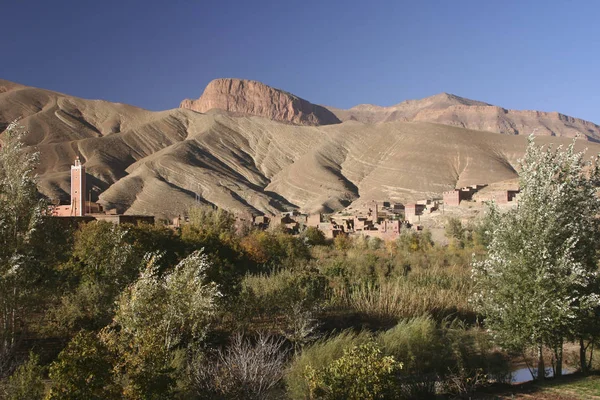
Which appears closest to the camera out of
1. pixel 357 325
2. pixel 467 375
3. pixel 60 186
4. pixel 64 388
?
pixel 64 388

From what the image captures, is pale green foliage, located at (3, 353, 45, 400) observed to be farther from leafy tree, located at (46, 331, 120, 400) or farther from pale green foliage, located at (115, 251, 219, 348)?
pale green foliage, located at (115, 251, 219, 348)

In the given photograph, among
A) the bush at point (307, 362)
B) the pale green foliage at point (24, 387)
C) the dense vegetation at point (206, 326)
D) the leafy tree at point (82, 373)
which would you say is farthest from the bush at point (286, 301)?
the leafy tree at point (82, 373)

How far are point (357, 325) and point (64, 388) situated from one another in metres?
11.8

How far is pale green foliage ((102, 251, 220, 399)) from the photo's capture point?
718 cm

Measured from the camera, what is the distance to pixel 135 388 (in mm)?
7141

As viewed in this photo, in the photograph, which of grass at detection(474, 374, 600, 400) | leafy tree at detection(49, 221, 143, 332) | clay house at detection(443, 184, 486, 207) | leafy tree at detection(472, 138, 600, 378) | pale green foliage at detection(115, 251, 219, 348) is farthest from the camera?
clay house at detection(443, 184, 486, 207)

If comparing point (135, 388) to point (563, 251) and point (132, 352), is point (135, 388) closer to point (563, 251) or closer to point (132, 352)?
point (132, 352)

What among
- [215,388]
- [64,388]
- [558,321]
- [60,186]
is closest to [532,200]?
[558,321]

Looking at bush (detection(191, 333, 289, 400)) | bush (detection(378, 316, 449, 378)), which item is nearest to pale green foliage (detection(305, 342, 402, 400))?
bush (detection(191, 333, 289, 400))

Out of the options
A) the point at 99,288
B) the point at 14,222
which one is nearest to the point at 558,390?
the point at 14,222

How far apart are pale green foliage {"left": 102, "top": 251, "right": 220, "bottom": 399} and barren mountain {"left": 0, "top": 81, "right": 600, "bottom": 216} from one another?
5688cm

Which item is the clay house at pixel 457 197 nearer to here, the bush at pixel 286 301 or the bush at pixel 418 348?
the bush at pixel 286 301

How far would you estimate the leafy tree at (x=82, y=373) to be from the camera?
6648mm

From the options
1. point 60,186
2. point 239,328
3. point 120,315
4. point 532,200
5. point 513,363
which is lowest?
point 513,363
